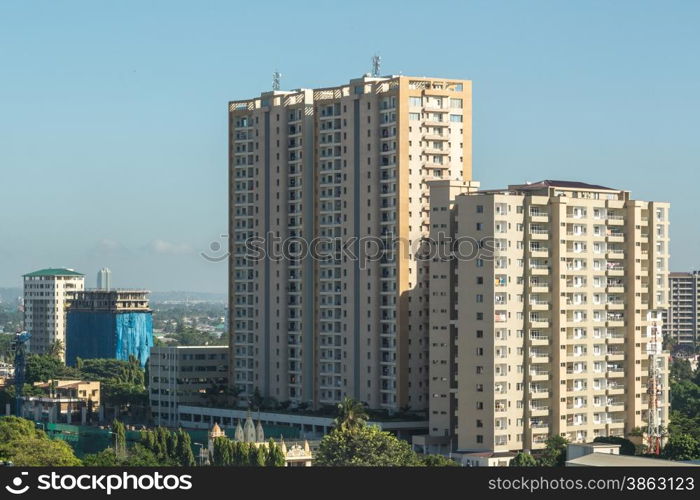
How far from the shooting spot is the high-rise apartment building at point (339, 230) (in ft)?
358

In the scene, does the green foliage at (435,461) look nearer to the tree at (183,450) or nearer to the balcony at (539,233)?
the tree at (183,450)

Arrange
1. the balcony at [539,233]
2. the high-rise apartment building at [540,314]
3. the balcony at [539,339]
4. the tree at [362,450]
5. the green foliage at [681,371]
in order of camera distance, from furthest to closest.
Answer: the green foliage at [681,371]
the balcony at [539,233]
the balcony at [539,339]
the high-rise apartment building at [540,314]
the tree at [362,450]

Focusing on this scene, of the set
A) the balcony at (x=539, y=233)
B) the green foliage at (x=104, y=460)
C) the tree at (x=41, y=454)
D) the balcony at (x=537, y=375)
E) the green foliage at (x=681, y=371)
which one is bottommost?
the green foliage at (x=681, y=371)

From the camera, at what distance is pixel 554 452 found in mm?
94562

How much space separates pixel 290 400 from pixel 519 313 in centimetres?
2401

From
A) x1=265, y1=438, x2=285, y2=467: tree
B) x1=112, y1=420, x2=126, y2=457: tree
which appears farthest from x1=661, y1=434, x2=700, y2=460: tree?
x1=112, y1=420, x2=126, y2=457: tree

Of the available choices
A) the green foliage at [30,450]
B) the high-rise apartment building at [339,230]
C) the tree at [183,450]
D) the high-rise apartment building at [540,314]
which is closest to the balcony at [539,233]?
the high-rise apartment building at [540,314]

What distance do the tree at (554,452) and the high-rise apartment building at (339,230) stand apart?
13560 mm

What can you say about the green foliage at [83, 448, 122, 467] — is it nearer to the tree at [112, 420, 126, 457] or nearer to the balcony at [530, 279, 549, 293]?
the tree at [112, 420, 126, 457]

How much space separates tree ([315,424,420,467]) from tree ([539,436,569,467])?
7.47m

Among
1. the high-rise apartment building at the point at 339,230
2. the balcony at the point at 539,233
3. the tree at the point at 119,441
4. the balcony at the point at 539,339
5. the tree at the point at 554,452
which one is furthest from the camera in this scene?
the high-rise apartment building at the point at 339,230

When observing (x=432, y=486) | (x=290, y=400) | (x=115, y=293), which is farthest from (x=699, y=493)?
(x=115, y=293)

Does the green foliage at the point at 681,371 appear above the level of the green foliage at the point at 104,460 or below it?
below

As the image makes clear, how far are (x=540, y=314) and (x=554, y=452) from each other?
28.9ft
